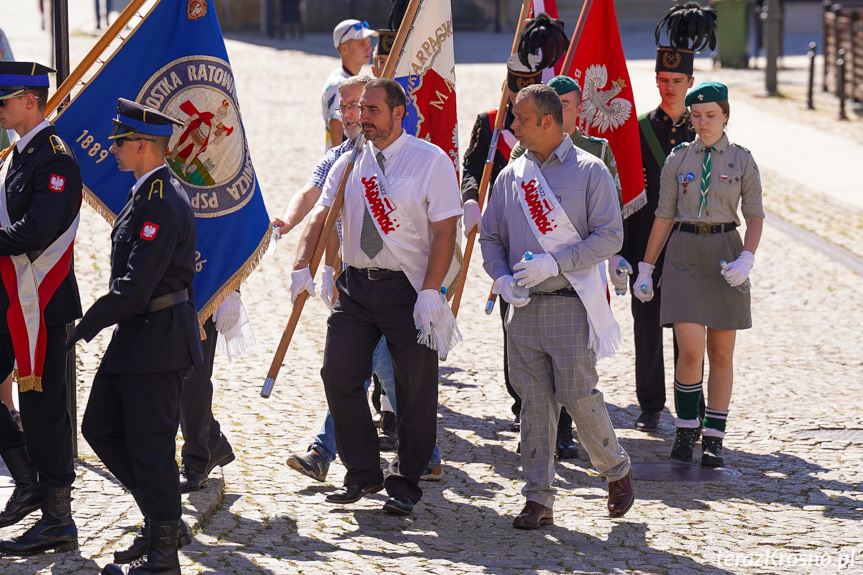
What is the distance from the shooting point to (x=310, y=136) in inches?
673

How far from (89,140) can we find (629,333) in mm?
4599

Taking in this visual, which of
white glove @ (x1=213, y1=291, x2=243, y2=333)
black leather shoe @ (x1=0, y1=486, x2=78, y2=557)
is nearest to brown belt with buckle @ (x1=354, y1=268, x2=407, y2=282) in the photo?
white glove @ (x1=213, y1=291, x2=243, y2=333)

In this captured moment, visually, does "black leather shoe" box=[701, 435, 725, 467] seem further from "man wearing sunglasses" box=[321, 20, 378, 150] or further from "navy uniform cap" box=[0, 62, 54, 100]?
"navy uniform cap" box=[0, 62, 54, 100]

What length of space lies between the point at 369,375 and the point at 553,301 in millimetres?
958

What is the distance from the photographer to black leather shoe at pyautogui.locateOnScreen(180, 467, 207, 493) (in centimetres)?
586

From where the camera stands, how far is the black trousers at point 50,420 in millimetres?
5176

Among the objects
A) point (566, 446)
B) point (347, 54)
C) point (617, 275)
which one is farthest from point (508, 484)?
point (347, 54)

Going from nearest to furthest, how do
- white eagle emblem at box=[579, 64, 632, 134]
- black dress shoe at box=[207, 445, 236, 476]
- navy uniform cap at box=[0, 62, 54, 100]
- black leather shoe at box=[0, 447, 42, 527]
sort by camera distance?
navy uniform cap at box=[0, 62, 54, 100]
black leather shoe at box=[0, 447, 42, 527]
black dress shoe at box=[207, 445, 236, 476]
white eagle emblem at box=[579, 64, 632, 134]

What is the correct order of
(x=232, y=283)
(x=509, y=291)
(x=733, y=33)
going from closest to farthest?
(x=509, y=291) → (x=232, y=283) → (x=733, y=33)

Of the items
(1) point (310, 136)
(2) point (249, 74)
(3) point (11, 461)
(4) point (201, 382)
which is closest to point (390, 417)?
(4) point (201, 382)

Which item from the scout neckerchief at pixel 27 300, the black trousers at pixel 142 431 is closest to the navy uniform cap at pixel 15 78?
the scout neckerchief at pixel 27 300

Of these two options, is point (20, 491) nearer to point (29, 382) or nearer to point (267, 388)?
point (29, 382)

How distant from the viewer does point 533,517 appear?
5570mm

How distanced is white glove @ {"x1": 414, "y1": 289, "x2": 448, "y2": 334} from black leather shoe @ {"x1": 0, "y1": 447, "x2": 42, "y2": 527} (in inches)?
71.2
